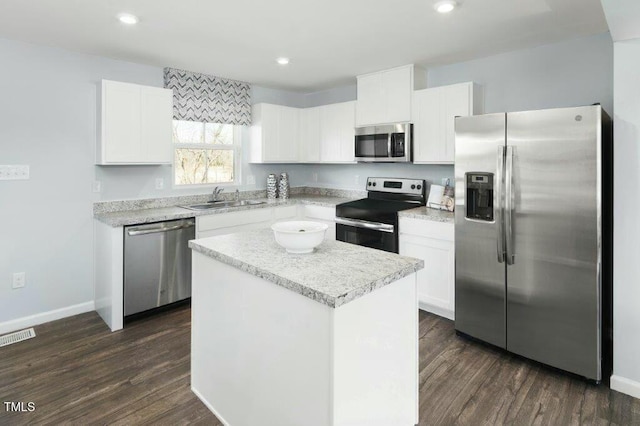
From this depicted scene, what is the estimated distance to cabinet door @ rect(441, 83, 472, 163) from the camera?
3.33 meters

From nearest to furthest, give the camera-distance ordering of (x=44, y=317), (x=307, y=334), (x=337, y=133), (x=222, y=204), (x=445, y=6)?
(x=307, y=334), (x=445, y=6), (x=44, y=317), (x=222, y=204), (x=337, y=133)

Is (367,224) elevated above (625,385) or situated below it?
above

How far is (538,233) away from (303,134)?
3.16m

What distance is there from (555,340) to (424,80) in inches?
103

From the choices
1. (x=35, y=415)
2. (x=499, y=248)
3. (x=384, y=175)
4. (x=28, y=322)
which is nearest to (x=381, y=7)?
(x=499, y=248)

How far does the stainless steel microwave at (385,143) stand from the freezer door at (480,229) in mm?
978

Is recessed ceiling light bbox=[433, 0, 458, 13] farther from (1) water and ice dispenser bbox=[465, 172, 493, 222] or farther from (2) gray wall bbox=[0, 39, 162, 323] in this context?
(2) gray wall bbox=[0, 39, 162, 323]

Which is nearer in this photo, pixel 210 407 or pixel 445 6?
pixel 210 407

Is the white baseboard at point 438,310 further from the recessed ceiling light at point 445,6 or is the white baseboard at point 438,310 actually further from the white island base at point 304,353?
the recessed ceiling light at point 445,6

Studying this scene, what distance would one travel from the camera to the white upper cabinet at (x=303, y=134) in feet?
14.5

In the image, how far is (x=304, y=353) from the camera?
1.46 metres

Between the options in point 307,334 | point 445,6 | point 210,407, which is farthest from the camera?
point 445,6

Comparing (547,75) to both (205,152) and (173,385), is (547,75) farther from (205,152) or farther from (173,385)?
(173,385)

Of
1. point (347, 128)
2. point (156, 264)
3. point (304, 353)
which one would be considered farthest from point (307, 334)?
point (347, 128)
